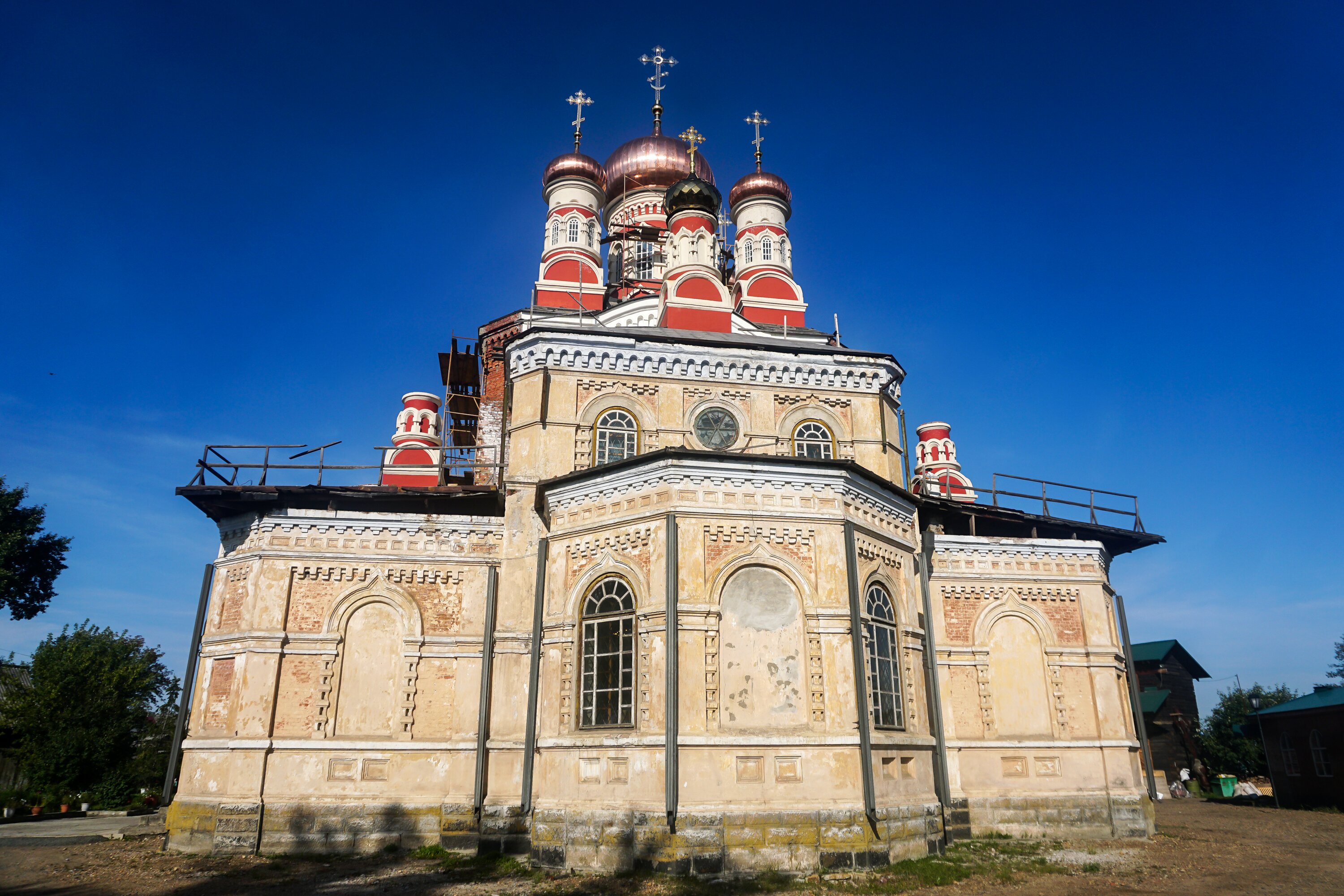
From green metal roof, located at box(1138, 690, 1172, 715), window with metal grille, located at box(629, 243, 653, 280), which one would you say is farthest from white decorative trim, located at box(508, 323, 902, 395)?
green metal roof, located at box(1138, 690, 1172, 715)

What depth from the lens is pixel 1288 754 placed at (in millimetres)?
27609

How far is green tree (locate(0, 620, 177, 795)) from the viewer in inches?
1042

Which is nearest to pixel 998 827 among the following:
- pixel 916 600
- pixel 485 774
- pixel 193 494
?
pixel 916 600

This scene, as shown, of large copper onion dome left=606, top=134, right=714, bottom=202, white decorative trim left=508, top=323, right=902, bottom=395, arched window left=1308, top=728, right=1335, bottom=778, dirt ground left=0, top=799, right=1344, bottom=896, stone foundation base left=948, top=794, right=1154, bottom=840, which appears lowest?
dirt ground left=0, top=799, right=1344, bottom=896

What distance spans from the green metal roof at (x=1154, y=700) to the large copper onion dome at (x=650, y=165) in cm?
2803

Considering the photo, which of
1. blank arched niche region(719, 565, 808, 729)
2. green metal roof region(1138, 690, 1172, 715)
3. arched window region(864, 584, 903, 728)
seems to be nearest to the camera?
blank arched niche region(719, 565, 808, 729)

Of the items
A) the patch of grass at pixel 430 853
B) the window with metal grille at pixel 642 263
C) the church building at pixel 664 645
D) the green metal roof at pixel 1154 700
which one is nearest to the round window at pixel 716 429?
the church building at pixel 664 645

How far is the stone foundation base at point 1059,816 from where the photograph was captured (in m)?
17.2

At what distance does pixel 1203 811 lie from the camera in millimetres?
25625

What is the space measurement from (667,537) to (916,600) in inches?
231

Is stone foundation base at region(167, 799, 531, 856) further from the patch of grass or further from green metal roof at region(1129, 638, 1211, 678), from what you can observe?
green metal roof at region(1129, 638, 1211, 678)

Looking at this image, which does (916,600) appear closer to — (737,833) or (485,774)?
(737,833)

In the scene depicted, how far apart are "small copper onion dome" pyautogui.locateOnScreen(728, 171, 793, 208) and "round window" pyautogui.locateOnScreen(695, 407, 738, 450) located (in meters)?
14.5

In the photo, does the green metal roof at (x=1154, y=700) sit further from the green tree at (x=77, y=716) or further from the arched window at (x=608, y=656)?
the green tree at (x=77, y=716)
